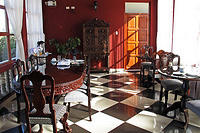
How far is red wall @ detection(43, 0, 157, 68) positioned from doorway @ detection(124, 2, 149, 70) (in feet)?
0.80

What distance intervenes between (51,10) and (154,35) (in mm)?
3648

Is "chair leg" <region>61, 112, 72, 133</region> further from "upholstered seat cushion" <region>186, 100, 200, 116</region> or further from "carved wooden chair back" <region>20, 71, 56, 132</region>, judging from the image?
"upholstered seat cushion" <region>186, 100, 200, 116</region>

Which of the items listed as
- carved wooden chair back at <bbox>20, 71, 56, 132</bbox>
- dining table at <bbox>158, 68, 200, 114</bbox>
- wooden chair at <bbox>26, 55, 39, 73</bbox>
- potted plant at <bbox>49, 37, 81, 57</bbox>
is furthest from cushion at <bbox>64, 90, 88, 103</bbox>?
potted plant at <bbox>49, 37, 81, 57</bbox>

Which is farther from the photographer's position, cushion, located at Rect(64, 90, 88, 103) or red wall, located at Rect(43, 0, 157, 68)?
red wall, located at Rect(43, 0, 157, 68)

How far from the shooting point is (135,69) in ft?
22.7

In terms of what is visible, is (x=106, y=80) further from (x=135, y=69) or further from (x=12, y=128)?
(x=12, y=128)

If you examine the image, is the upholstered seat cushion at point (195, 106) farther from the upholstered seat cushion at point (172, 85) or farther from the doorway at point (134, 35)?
the doorway at point (134, 35)

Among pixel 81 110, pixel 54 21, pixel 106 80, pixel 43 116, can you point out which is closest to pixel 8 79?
pixel 81 110

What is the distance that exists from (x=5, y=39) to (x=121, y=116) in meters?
2.89

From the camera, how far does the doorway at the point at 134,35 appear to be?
668 centimetres

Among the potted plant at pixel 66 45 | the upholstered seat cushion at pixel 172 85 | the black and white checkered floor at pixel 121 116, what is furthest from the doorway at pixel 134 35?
the upholstered seat cushion at pixel 172 85

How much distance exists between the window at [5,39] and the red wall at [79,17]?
2205mm

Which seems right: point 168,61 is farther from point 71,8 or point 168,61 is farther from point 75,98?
point 71,8

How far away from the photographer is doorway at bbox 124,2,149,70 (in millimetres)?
6684
